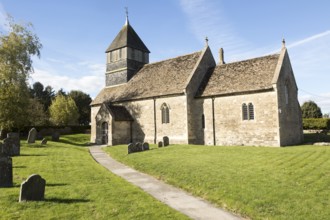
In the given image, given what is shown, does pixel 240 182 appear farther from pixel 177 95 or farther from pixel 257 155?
pixel 177 95

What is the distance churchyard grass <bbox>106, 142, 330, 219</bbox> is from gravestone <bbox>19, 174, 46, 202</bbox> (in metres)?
5.68

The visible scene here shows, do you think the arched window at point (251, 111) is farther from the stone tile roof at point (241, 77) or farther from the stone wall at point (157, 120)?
the stone wall at point (157, 120)

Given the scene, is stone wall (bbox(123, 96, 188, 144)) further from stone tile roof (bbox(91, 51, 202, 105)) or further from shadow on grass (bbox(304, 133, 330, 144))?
shadow on grass (bbox(304, 133, 330, 144))

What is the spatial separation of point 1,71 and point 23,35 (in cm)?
537

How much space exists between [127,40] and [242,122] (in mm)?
20701

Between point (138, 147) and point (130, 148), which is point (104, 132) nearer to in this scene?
point (138, 147)

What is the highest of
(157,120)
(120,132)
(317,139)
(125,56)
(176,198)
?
(125,56)

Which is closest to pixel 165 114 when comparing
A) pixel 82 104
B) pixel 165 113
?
pixel 165 113

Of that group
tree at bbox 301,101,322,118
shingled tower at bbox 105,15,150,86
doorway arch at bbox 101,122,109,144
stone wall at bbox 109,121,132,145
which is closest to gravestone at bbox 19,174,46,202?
stone wall at bbox 109,121,132,145

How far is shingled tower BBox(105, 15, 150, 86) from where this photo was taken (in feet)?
127

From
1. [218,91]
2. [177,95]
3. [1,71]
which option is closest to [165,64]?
[177,95]

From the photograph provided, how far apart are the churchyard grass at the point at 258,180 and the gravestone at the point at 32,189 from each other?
5.68 meters

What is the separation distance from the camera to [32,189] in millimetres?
9617

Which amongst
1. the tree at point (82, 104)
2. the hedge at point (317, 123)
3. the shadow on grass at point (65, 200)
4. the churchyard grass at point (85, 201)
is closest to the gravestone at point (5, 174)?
the churchyard grass at point (85, 201)
